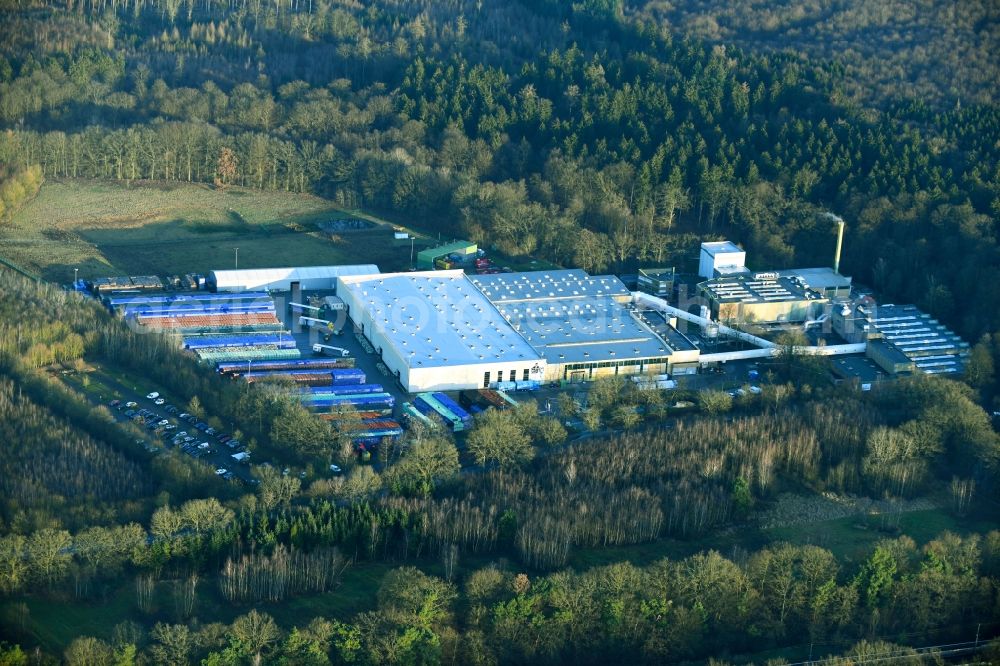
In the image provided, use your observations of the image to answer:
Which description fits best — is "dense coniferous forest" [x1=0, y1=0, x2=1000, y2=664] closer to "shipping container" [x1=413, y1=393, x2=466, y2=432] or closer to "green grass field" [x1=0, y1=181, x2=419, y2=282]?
"green grass field" [x1=0, y1=181, x2=419, y2=282]

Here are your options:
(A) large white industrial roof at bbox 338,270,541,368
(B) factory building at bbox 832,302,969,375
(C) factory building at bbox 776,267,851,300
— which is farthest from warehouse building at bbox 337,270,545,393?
(C) factory building at bbox 776,267,851,300

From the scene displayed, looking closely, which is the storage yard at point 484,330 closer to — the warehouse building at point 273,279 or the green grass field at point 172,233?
the warehouse building at point 273,279

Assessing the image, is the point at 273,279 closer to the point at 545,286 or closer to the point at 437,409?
the point at 545,286

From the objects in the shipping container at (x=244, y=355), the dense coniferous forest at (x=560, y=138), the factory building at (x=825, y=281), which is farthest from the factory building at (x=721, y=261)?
the shipping container at (x=244, y=355)

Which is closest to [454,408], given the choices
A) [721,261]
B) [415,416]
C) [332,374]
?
[415,416]

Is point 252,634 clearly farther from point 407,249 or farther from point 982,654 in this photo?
point 407,249

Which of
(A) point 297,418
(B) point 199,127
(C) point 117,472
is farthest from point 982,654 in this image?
(B) point 199,127
